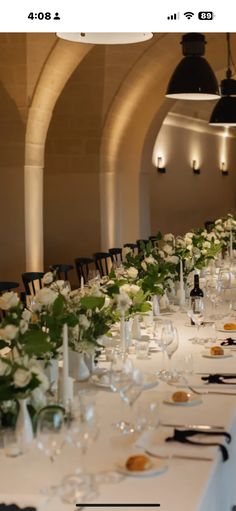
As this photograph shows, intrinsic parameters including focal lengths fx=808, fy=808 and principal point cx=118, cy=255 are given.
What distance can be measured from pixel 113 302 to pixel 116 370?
1.10 meters

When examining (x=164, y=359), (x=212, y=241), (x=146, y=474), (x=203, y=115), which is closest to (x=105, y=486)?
(x=146, y=474)

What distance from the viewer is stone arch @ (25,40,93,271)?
10367mm

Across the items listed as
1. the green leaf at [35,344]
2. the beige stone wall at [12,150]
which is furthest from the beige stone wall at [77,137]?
the green leaf at [35,344]

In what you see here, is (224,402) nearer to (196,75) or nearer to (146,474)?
(146,474)

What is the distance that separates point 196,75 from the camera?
19.6 feet

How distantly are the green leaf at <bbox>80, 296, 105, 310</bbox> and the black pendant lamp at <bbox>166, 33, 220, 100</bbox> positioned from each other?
8.83 feet

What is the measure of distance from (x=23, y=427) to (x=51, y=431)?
24 cm

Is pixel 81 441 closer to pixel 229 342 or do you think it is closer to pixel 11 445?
pixel 11 445

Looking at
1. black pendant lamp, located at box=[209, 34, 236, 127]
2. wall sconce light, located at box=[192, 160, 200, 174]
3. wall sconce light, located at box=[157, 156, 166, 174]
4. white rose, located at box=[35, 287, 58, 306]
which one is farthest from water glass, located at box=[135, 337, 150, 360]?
wall sconce light, located at box=[192, 160, 200, 174]

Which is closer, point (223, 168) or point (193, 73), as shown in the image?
point (193, 73)

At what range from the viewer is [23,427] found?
109 inches

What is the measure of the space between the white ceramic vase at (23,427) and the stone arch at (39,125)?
26.4 feet
